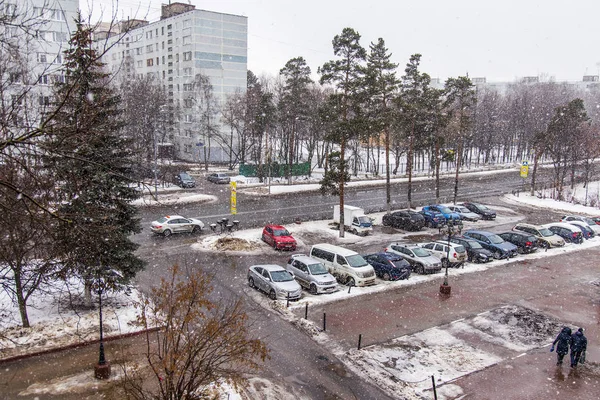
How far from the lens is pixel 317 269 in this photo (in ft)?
72.3

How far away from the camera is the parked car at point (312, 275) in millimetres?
21141

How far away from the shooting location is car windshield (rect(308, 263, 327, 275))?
21839mm

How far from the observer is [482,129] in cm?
8581

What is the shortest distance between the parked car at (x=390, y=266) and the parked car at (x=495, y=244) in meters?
7.71

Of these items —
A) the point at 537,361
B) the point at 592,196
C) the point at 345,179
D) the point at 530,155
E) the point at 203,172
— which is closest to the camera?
the point at 537,361

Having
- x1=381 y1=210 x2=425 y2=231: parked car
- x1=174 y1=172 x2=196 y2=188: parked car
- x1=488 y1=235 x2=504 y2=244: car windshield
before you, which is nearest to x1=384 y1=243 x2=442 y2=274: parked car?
→ x1=488 y1=235 x2=504 y2=244: car windshield

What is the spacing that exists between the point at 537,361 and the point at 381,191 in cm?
4032

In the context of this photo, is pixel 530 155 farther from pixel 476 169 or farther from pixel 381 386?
pixel 381 386

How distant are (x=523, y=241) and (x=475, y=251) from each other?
4593mm

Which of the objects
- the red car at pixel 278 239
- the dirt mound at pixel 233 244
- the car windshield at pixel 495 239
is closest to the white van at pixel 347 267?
the red car at pixel 278 239

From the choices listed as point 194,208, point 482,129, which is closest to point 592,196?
point 482,129

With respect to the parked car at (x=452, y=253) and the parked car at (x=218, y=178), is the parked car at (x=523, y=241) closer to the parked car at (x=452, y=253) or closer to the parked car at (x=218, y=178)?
the parked car at (x=452, y=253)

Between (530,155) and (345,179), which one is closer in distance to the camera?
(345,179)

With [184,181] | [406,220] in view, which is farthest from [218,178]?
[406,220]
